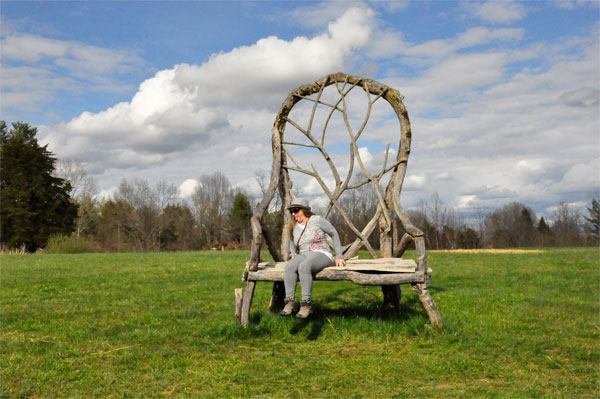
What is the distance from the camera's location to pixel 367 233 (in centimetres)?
699

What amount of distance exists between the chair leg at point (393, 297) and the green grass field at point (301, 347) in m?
0.15

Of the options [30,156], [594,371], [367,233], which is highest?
[30,156]

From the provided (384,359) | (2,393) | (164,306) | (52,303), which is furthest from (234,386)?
(52,303)

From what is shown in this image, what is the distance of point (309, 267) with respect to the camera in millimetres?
5602

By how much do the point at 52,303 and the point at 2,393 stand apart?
14.6 feet

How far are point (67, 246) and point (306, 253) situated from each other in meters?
23.1

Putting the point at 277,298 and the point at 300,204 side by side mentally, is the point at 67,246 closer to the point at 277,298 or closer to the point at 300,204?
the point at 277,298

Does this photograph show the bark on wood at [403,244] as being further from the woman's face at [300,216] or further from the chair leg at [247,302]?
the chair leg at [247,302]

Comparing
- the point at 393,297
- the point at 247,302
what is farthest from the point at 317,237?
the point at 393,297

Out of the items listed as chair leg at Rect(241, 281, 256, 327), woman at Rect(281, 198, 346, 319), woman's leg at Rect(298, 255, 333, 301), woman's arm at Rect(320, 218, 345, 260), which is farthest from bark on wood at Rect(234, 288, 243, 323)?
woman's arm at Rect(320, 218, 345, 260)

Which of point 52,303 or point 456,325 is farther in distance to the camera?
point 52,303

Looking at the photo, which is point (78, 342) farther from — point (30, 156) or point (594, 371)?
point (30, 156)

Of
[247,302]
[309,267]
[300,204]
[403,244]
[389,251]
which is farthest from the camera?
[389,251]

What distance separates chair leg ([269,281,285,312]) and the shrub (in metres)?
21.8
